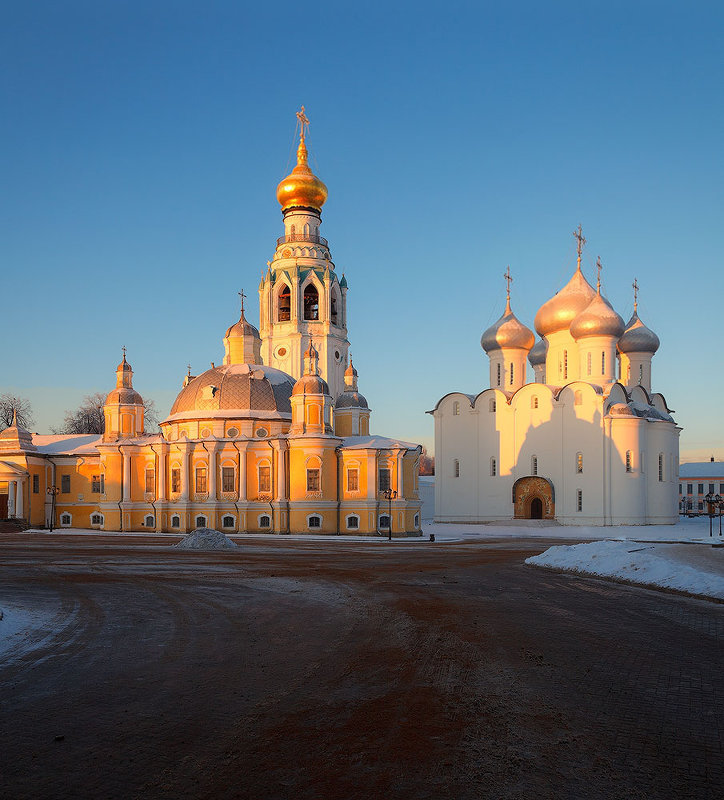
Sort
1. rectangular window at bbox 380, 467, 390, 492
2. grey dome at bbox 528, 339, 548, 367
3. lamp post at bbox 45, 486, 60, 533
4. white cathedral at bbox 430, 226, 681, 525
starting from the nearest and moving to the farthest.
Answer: rectangular window at bbox 380, 467, 390, 492, white cathedral at bbox 430, 226, 681, 525, lamp post at bbox 45, 486, 60, 533, grey dome at bbox 528, 339, 548, 367

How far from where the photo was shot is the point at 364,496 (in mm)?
46938

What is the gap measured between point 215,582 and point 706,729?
44.4 ft

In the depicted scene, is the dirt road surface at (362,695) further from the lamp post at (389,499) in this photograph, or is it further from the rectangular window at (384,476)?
the rectangular window at (384,476)

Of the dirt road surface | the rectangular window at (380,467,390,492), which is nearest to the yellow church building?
the rectangular window at (380,467,390,492)

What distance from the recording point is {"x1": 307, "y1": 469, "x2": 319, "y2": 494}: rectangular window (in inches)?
1863

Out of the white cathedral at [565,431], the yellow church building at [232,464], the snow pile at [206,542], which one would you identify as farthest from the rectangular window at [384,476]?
the snow pile at [206,542]

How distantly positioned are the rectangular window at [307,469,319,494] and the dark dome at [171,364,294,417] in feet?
16.0

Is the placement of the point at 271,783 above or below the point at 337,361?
below

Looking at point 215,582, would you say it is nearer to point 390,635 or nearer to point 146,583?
Result: point 146,583

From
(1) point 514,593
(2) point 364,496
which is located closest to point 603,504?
(2) point 364,496

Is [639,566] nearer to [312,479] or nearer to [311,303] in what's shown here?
[312,479]

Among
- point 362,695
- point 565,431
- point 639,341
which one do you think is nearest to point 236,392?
point 565,431

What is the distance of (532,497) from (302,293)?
83.6 ft

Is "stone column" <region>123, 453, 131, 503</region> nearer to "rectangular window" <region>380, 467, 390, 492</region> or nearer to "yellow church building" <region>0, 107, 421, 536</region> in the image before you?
"yellow church building" <region>0, 107, 421, 536</region>
